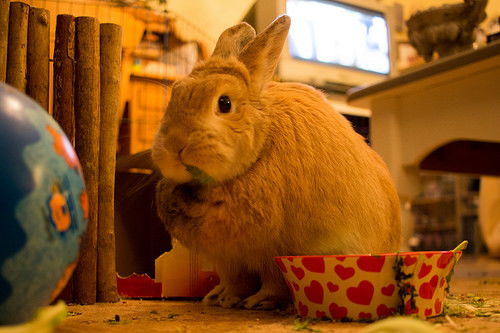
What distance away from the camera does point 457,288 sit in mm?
1709

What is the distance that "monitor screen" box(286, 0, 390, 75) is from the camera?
Result: 258 centimetres

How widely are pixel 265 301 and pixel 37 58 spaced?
0.80m

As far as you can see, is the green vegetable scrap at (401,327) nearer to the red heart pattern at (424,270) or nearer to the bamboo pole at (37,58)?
the red heart pattern at (424,270)

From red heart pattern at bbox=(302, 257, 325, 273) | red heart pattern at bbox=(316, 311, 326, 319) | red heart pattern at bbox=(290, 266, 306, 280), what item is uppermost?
red heart pattern at bbox=(302, 257, 325, 273)

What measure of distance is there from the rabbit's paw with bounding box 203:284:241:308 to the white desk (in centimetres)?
77

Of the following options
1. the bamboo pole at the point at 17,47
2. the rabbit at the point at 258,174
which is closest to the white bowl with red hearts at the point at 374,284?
the rabbit at the point at 258,174

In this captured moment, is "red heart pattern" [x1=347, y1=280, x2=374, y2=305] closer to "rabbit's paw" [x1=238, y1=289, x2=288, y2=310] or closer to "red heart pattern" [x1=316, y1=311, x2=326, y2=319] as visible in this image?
"red heart pattern" [x1=316, y1=311, x2=326, y2=319]

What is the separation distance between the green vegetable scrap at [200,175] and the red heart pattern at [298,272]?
0.25m

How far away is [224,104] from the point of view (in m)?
1.14

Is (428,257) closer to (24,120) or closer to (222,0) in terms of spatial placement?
(24,120)

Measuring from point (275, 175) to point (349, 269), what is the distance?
273 mm

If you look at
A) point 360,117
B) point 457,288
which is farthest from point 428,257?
point 360,117

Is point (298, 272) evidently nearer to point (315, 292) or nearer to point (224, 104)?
point (315, 292)

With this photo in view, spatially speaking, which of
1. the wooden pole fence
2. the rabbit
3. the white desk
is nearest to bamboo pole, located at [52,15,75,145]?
the wooden pole fence
